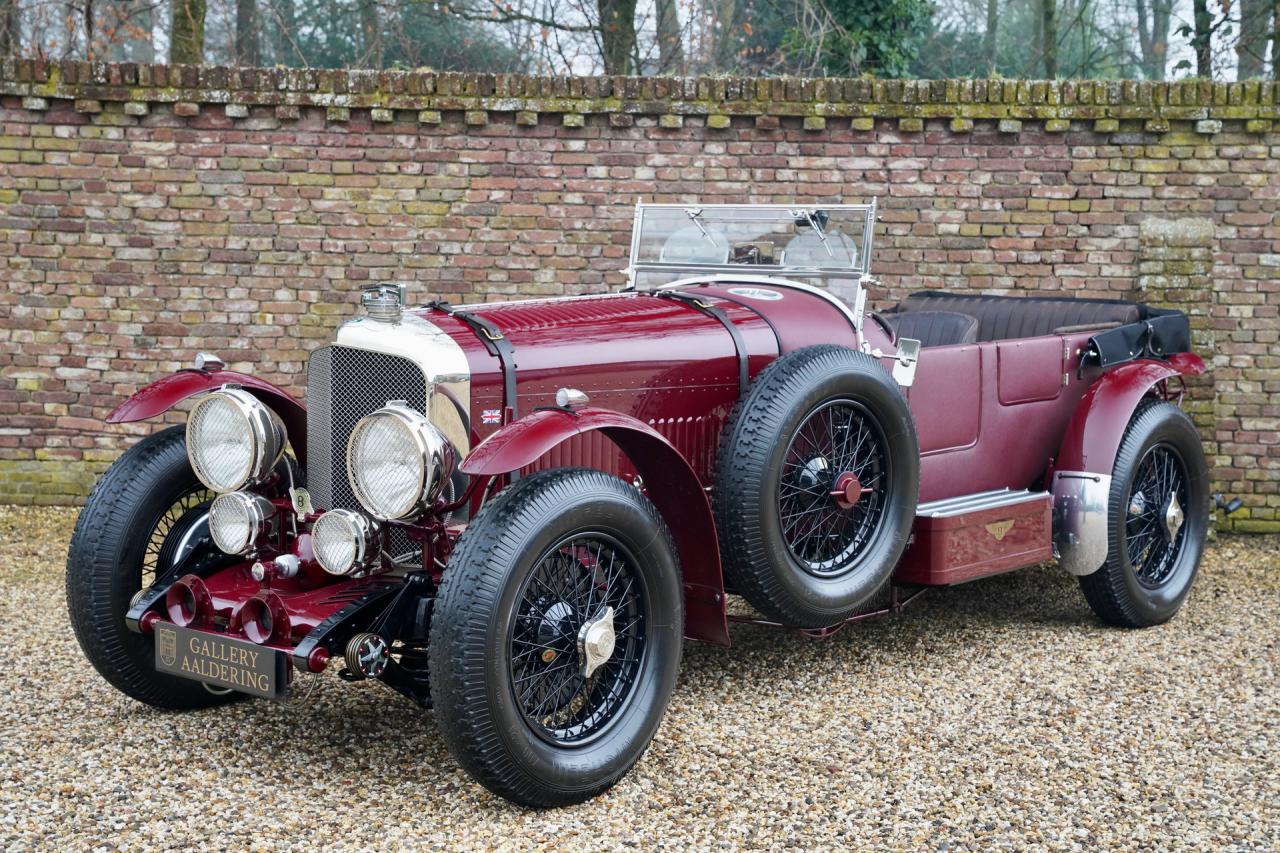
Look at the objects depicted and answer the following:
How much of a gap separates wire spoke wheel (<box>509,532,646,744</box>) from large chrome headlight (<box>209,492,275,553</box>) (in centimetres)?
91

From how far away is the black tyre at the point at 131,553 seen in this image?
381 centimetres

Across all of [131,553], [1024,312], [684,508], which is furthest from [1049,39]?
[131,553]

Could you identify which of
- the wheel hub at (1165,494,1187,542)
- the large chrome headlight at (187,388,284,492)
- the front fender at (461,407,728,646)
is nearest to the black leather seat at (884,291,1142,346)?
the wheel hub at (1165,494,1187,542)

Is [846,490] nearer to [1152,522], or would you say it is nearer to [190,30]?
[1152,522]

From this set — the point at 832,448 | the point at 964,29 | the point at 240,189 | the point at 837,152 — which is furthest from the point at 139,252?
the point at 964,29

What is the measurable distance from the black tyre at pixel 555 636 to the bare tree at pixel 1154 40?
15935 mm

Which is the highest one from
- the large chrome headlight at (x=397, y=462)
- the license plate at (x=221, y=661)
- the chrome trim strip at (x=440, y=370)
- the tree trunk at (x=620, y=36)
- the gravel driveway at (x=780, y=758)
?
the tree trunk at (x=620, y=36)

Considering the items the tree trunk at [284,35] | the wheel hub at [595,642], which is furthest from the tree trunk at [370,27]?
the wheel hub at [595,642]

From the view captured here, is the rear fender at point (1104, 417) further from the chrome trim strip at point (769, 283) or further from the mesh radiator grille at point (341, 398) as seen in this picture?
the mesh radiator grille at point (341, 398)

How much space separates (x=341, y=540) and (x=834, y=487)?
5.39 ft

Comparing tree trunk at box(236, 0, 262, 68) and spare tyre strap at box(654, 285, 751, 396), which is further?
tree trunk at box(236, 0, 262, 68)

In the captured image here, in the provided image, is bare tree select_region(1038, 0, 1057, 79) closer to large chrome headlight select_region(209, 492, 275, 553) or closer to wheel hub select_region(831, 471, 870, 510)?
wheel hub select_region(831, 471, 870, 510)

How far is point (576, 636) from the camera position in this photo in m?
3.43

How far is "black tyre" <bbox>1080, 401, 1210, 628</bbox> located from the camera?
5078 mm
